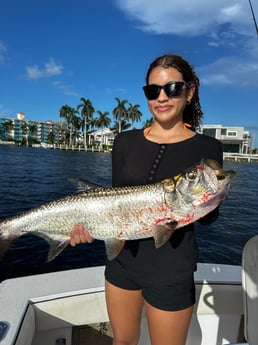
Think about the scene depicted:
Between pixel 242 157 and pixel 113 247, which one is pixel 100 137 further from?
pixel 113 247

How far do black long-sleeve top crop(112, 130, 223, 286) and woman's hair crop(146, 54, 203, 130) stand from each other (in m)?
0.39

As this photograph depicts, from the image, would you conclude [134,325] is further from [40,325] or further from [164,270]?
[40,325]

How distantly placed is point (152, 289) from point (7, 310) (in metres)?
1.48

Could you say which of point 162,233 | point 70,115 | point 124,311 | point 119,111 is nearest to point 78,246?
point 124,311

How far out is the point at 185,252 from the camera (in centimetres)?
223

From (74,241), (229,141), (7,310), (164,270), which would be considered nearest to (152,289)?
(164,270)

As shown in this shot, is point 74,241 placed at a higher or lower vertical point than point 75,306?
higher

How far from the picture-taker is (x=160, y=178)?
2.40m

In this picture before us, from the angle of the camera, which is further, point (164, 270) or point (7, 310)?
point (7, 310)

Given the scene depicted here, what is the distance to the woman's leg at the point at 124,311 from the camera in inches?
93.9

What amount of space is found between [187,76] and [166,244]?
141 cm

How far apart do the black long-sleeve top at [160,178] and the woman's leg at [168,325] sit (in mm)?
228

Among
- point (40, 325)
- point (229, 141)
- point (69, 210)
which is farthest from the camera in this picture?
point (229, 141)

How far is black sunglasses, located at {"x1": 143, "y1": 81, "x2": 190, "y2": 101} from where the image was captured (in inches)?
93.1
